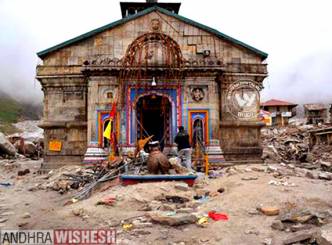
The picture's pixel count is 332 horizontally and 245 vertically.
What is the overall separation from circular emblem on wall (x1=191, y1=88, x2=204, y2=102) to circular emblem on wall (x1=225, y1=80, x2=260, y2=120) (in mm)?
1664

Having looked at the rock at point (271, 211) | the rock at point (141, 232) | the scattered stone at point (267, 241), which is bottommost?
the scattered stone at point (267, 241)

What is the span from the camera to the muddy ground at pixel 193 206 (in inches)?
258

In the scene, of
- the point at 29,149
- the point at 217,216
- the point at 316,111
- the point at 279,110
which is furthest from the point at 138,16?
the point at 279,110

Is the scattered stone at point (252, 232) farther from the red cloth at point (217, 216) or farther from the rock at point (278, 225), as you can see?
the red cloth at point (217, 216)

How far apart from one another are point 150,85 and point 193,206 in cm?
886

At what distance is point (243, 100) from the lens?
17.6m

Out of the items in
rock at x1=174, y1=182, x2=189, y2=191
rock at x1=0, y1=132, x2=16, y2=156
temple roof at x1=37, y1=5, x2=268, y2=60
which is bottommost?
rock at x1=174, y1=182, x2=189, y2=191

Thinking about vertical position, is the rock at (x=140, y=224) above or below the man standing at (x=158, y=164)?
below

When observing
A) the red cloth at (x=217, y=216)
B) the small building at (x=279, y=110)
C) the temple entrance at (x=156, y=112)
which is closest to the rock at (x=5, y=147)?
the temple entrance at (x=156, y=112)

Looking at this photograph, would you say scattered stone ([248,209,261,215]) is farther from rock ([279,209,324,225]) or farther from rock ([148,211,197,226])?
rock ([148,211,197,226])

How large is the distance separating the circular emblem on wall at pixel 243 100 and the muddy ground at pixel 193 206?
5810 mm

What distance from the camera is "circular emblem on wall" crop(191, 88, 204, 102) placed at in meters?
16.6

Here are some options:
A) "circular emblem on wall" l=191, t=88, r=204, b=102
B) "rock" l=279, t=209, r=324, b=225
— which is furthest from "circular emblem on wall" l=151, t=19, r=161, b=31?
"rock" l=279, t=209, r=324, b=225

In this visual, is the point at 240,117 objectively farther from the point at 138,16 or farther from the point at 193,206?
the point at 193,206
